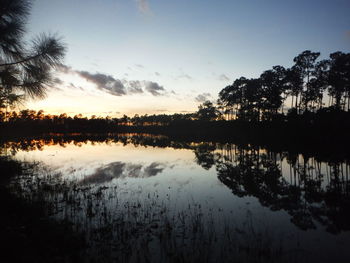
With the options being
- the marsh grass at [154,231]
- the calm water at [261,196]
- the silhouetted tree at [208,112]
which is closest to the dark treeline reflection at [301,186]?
the calm water at [261,196]

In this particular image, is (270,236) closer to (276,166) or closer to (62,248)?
(62,248)

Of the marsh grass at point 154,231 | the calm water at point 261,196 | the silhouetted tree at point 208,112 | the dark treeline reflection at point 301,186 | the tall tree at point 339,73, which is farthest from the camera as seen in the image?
the silhouetted tree at point 208,112

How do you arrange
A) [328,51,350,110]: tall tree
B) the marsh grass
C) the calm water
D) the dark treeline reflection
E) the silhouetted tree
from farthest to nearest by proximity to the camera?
1. the silhouetted tree
2. [328,51,350,110]: tall tree
3. the dark treeline reflection
4. the calm water
5. the marsh grass

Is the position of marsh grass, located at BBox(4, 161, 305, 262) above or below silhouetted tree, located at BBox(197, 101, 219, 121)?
below

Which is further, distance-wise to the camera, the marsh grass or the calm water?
the calm water

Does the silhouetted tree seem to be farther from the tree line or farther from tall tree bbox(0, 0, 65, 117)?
tall tree bbox(0, 0, 65, 117)

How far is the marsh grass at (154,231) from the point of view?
5.43m

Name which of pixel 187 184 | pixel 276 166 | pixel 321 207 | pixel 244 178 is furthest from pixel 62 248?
pixel 276 166

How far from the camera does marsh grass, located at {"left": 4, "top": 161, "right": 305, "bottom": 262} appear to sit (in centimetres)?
543

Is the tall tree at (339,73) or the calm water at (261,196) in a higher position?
the tall tree at (339,73)

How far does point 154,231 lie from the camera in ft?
22.2

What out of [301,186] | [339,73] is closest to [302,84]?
[339,73]

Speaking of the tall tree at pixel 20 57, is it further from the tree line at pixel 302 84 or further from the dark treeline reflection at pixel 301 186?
the tree line at pixel 302 84

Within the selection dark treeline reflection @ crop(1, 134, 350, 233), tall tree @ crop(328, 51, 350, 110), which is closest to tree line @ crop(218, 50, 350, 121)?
tall tree @ crop(328, 51, 350, 110)
